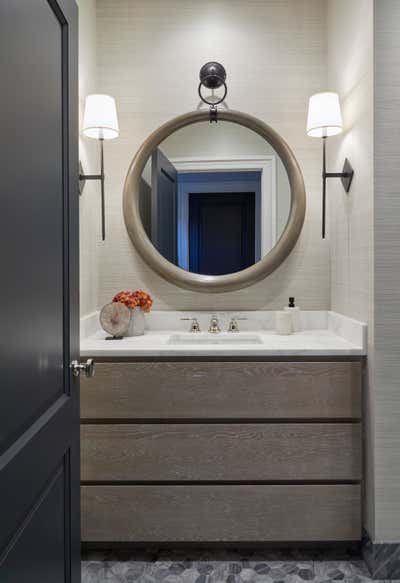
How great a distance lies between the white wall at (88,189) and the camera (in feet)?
7.14

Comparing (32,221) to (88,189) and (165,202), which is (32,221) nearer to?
(88,189)

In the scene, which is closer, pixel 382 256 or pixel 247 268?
pixel 382 256

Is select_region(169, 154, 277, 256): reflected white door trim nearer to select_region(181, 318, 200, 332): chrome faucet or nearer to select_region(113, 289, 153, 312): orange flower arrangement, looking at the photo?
select_region(181, 318, 200, 332): chrome faucet

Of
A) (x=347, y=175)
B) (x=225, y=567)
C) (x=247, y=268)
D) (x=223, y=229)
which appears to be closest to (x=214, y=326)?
(x=247, y=268)

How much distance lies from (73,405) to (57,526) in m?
0.29

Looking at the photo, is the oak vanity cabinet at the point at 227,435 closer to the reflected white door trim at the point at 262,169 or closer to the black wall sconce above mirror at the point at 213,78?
the reflected white door trim at the point at 262,169

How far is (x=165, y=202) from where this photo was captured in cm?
243

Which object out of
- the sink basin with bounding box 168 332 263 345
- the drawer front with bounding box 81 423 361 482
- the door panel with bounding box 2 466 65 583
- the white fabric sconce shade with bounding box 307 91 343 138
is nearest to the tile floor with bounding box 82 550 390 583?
the drawer front with bounding box 81 423 361 482

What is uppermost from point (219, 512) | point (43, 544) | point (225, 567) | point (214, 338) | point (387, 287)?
point (387, 287)

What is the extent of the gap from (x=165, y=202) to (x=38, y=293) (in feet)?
4.93

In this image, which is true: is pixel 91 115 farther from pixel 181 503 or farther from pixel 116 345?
pixel 181 503

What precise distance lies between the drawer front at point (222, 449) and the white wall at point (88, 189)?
0.62 metres

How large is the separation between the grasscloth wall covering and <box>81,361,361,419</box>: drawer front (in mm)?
611

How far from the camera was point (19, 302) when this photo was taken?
899mm
